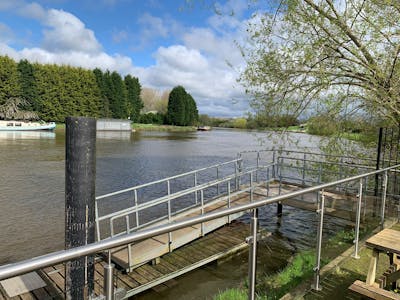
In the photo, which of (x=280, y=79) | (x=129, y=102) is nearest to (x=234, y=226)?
(x=280, y=79)

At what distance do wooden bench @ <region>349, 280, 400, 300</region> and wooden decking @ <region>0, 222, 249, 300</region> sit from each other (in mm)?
2011

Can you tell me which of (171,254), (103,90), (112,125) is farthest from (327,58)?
(103,90)

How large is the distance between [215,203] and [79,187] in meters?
6.21

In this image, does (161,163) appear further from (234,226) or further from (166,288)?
(166,288)

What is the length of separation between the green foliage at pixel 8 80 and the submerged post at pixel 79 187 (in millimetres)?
59346

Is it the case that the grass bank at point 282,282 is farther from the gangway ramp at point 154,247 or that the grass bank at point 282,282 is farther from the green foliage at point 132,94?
the green foliage at point 132,94

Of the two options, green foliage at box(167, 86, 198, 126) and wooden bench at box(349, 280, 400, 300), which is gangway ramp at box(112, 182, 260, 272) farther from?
green foliage at box(167, 86, 198, 126)

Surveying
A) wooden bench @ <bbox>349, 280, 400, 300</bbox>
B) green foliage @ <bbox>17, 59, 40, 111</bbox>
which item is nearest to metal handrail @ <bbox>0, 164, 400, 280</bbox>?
wooden bench @ <bbox>349, 280, 400, 300</bbox>

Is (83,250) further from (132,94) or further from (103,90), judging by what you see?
(132,94)

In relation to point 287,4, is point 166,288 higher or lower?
lower

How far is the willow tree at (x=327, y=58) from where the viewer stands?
265 inches

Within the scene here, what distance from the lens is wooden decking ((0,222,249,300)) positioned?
213 inches

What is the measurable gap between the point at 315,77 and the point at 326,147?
256 centimetres

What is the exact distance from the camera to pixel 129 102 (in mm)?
73562
